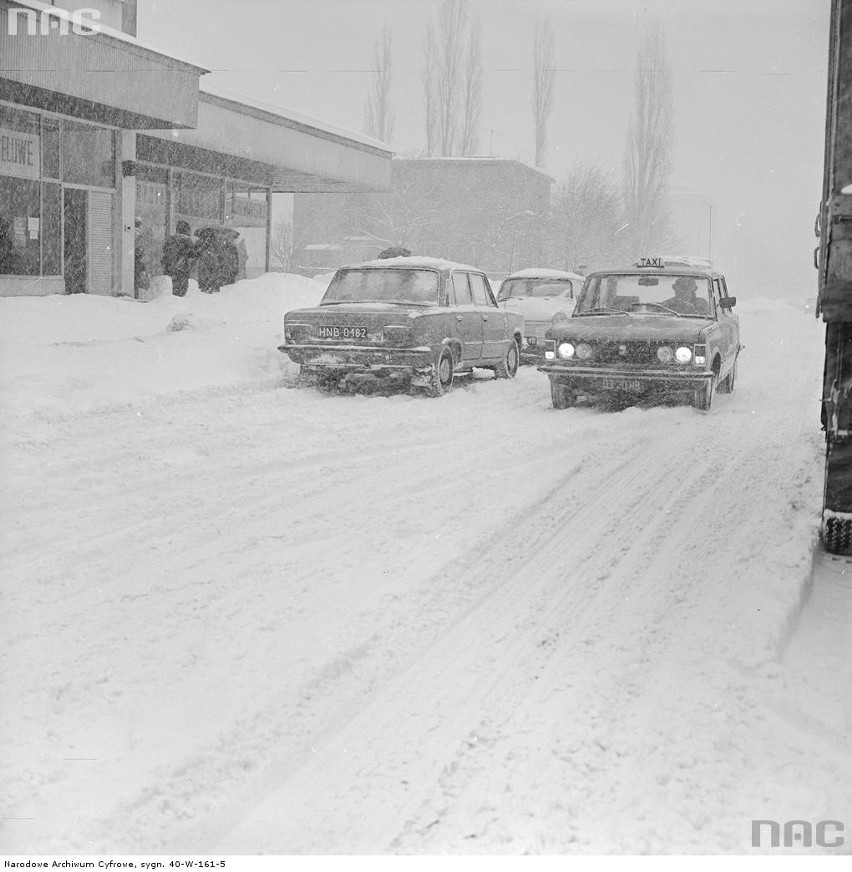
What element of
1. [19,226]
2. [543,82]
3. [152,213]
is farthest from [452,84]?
[152,213]

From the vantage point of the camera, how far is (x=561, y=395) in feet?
35.2

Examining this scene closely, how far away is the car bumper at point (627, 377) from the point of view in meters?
10.1

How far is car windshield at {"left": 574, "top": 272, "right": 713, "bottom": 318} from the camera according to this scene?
36.4ft

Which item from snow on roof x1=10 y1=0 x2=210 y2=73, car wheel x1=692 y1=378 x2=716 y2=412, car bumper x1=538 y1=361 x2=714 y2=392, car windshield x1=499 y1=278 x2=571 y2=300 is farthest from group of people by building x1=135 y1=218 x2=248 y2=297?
car wheel x1=692 y1=378 x2=716 y2=412

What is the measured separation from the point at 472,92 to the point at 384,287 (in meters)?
4.31

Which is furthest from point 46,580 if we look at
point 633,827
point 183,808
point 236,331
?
point 236,331

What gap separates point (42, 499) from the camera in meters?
6.01

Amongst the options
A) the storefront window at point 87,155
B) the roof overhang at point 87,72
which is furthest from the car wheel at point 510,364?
the storefront window at point 87,155

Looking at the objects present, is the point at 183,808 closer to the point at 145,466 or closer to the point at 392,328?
the point at 145,466

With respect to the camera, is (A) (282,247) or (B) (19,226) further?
(A) (282,247)

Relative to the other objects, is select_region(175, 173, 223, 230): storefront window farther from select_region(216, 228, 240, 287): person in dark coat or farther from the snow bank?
the snow bank

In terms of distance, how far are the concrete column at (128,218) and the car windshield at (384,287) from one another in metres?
9.21

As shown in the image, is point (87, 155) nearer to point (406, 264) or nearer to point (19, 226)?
point (19, 226)

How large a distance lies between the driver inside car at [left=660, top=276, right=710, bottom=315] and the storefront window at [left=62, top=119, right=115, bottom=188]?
11.9 meters
